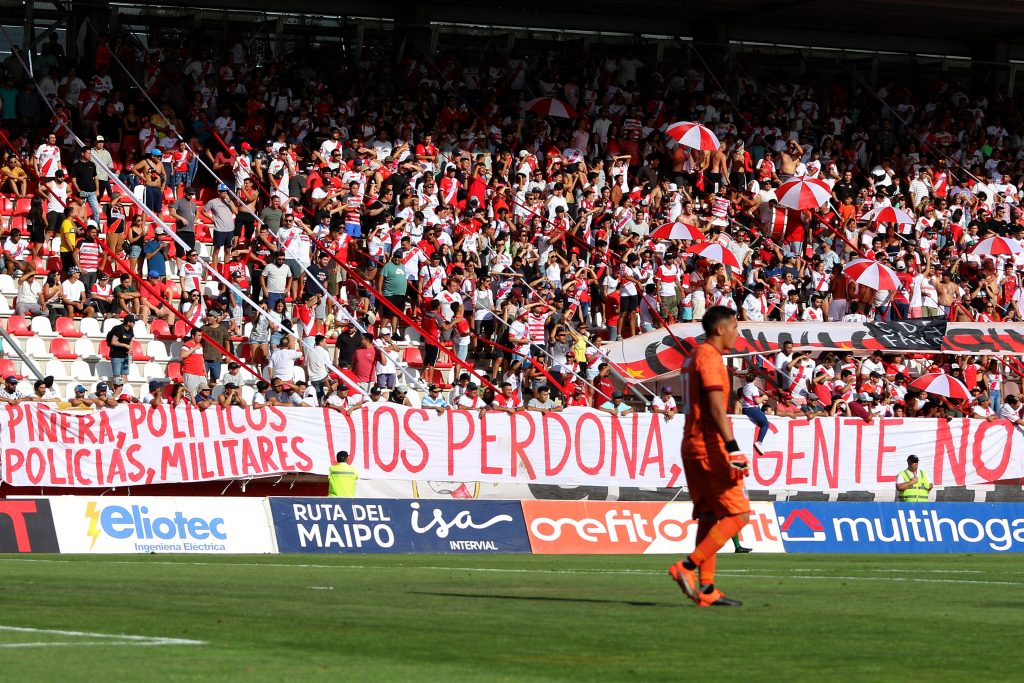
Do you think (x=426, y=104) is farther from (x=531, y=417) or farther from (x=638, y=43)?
(x=531, y=417)

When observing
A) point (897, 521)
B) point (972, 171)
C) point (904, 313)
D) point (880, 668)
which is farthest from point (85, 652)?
point (972, 171)

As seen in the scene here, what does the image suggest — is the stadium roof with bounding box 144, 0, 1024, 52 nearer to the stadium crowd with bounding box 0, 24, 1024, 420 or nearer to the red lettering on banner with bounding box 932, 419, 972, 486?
the stadium crowd with bounding box 0, 24, 1024, 420

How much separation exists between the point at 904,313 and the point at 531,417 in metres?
12.6

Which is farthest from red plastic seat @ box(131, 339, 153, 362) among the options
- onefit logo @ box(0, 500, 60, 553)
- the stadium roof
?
the stadium roof

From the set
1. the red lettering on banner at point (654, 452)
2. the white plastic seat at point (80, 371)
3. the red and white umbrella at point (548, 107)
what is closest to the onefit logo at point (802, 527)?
the red lettering on banner at point (654, 452)

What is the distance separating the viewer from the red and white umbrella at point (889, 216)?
39.8 m

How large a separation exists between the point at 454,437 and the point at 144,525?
654 cm

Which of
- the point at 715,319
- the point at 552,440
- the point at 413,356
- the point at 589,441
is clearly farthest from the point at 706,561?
the point at 413,356

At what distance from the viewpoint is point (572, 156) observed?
38719 mm

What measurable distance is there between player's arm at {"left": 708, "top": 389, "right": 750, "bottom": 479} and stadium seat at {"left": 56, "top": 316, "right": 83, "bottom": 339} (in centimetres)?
1870

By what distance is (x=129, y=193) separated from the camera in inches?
1210

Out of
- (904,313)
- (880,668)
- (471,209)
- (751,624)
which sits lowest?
(904,313)

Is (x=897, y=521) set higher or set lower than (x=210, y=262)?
lower

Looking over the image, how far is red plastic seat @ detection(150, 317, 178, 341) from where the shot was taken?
95.0 ft
